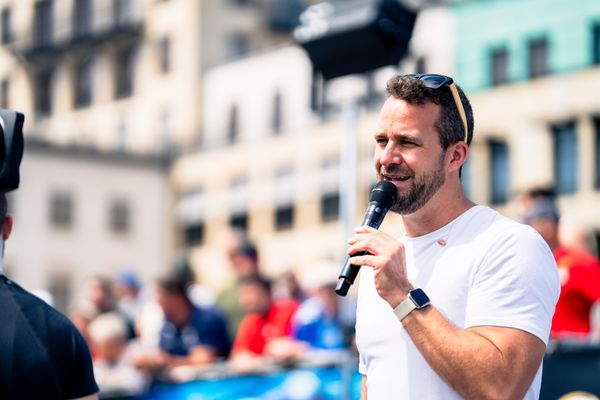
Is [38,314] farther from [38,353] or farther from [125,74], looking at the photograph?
[125,74]

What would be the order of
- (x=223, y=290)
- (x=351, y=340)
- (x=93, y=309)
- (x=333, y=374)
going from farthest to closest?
(x=93, y=309) < (x=223, y=290) < (x=333, y=374) < (x=351, y=340)

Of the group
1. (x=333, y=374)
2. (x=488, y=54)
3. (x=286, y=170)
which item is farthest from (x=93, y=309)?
(x=286, y=170)

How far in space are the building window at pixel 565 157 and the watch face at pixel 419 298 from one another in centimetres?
3822

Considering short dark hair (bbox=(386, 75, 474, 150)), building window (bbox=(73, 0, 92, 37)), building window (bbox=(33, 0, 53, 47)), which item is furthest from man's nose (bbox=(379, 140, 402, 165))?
building window (bbox=(33, 0, 53, 47))

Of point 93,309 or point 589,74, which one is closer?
point 93,309

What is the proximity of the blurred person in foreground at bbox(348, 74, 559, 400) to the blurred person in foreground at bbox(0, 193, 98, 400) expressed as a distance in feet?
2.75

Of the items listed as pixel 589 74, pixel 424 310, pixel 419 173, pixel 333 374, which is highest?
pixel 589 74

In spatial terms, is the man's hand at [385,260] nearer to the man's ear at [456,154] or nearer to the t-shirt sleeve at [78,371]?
the man's ear at [456,154]

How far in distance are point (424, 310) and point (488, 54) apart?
138 feet

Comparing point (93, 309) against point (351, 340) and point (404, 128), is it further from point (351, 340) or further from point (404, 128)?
point (404, 128)

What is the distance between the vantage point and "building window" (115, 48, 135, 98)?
6562 cm

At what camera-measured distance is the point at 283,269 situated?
12477 millimetres

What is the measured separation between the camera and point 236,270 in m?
11.1

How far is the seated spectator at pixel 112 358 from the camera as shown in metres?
11.0
